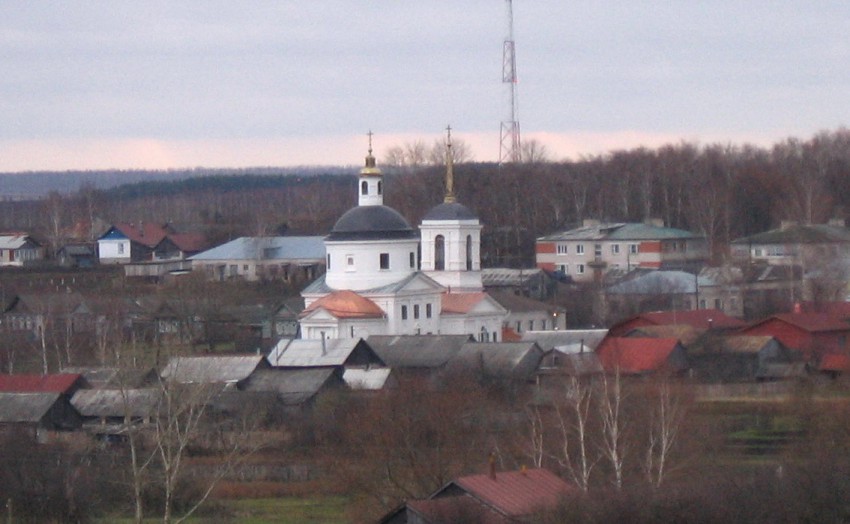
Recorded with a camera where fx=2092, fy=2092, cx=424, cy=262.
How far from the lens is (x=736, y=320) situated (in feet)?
142

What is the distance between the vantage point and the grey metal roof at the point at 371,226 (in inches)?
1679

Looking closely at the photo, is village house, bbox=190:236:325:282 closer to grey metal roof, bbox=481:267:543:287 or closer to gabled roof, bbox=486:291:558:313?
grey metal roof, bbox=481:267:543:287

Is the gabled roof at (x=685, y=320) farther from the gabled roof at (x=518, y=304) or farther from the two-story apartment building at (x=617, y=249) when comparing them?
the two-story apartment building at (x=617, y=249)

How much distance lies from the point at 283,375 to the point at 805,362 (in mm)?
9175

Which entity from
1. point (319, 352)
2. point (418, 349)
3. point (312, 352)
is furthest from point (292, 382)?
point (418, 349)

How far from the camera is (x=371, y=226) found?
A: 4272 centimetres

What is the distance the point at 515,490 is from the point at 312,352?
18414 mm

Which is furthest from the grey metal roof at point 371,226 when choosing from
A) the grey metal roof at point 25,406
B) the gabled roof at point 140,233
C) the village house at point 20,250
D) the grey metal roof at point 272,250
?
the village house at point 20,250

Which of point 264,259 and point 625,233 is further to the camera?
point 264,259

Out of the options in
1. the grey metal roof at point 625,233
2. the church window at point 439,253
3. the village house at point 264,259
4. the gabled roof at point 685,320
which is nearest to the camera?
the gabled roof at point 685,320

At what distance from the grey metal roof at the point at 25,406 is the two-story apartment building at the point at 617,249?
26276 mm

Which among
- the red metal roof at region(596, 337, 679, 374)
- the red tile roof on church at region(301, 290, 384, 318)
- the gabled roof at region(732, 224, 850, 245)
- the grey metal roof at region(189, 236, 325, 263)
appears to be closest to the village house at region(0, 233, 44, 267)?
the grey metal roof at region(189, 236, 325, 263)

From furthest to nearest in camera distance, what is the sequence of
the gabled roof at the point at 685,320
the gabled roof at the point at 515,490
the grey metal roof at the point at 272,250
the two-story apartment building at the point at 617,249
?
the grey metal roof at the point at 272,250 → the two-story apartment building at the point at 617,249 → the gabled roof at the point at 685,320 → the gabled roof at the point at 515,490

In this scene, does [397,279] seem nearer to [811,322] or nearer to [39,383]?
[811,322]
